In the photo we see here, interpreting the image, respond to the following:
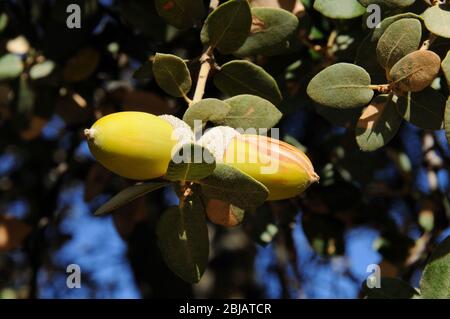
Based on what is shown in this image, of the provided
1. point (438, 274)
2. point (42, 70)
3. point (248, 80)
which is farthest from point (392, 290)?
point (42, 70)

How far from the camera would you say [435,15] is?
866mm

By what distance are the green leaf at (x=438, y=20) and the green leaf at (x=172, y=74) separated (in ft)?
0.96

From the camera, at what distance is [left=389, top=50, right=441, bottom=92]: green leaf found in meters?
0.85

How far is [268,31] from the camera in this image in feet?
3.22

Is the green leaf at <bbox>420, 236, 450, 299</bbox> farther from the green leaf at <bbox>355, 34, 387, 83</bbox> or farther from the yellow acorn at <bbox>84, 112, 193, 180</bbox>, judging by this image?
the yellow acorn at <bbox>84, 112, 193, 180</bbox>

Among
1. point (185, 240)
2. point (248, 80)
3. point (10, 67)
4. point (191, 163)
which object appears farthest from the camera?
point (10, 67)

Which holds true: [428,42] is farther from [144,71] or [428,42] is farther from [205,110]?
[144,71]

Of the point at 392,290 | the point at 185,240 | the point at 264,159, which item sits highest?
the point at 264,159

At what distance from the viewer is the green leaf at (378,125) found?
88cm

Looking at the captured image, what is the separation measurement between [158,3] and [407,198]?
98 centimetres

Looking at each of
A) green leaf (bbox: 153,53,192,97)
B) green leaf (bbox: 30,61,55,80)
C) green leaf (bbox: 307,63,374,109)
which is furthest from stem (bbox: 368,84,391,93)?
green leaf (bbox: 30,61,55,80)

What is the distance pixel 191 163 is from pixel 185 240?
0.14m

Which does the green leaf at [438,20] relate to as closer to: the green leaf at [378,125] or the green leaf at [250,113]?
the green leaf at [378,125]

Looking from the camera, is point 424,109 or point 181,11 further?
point 181,11
